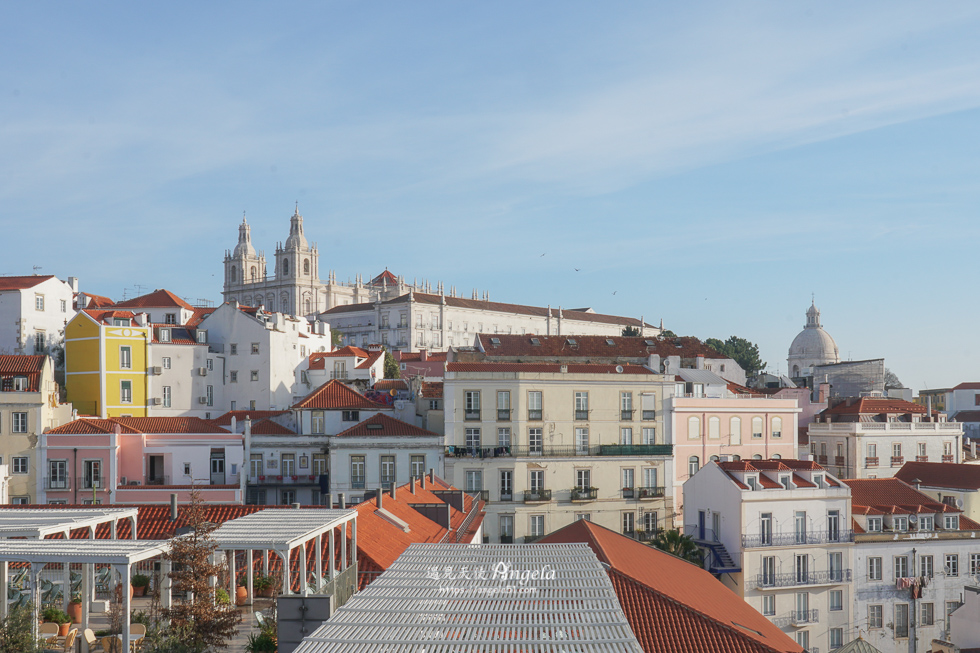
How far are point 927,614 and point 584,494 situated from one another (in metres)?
17.2

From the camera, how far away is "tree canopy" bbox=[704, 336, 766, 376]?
130 m

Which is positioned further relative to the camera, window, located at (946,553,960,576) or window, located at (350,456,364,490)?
window, located at (350,456,364,490)

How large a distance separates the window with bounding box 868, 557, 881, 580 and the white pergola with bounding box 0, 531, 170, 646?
37860 millimetres

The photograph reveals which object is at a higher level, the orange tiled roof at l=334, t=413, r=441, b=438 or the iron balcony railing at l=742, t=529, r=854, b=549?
the orange tiled roof at l=334, t=413, r=441, b=438

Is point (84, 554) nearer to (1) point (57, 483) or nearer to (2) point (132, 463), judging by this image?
(2) point (132, 463)

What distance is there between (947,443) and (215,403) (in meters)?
50.6

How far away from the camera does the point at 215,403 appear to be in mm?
71188

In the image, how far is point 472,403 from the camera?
5181 centimetres

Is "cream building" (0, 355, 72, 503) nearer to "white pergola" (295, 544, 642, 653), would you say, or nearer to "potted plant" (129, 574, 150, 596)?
"potted plant" (129, 574, 150, 596)

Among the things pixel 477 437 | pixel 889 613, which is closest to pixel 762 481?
pixel 889 613

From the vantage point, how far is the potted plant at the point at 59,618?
17406 mm

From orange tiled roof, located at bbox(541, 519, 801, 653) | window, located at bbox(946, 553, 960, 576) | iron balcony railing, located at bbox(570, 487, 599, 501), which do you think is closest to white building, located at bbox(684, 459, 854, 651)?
window, located at bbox(946, 553, 960, 576)

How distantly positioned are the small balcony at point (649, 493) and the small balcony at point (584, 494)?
2492 millimetres

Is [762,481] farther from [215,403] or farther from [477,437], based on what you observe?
[215,403]
